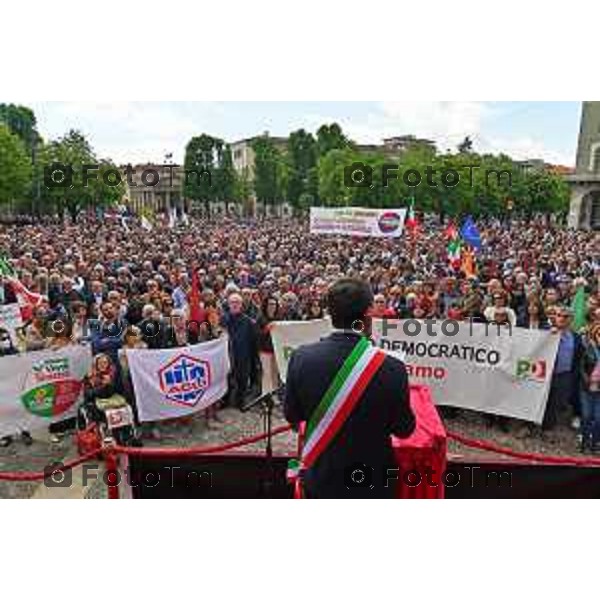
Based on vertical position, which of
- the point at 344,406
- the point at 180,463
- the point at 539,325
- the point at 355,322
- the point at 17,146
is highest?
the point at 17,146

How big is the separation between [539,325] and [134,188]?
37.3 feet

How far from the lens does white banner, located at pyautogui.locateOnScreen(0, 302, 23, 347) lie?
6.99m

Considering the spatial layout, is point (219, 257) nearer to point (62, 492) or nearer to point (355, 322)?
point (62, 492)

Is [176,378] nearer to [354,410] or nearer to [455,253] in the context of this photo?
[354,410]

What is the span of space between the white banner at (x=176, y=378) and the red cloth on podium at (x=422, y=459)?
12.2 ft

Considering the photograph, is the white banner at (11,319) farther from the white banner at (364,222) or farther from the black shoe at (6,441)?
the white banner at (364,222)

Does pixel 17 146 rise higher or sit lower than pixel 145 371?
higher

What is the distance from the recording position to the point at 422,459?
320 centimetres

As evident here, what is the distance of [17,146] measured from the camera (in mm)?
21516

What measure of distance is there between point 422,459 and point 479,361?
3813 millimetres

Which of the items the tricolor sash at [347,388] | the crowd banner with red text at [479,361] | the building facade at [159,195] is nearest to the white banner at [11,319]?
the crowd banner with red text at [479,361]

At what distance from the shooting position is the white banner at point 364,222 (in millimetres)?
13738

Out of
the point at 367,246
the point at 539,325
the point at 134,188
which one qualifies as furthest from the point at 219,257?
the point at 539,325

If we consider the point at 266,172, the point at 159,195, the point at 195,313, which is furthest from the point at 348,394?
the point at 266,172
